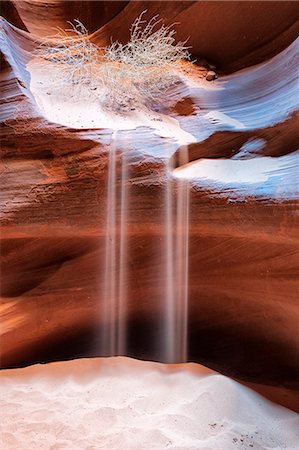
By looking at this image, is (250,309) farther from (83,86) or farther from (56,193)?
(83,86)

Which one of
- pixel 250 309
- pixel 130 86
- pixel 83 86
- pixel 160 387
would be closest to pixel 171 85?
pixel 130 86

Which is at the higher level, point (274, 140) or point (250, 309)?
point (274, 140)

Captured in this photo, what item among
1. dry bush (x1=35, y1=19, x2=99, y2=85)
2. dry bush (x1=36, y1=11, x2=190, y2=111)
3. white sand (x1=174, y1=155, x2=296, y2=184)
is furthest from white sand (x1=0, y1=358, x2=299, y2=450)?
dry bush (x1=35, y1=19, x2=99, y2=85)

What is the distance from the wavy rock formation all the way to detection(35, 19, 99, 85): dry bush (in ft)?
1.81

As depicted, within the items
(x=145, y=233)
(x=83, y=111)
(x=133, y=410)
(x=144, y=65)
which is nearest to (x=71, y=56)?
(x=144, y=65)

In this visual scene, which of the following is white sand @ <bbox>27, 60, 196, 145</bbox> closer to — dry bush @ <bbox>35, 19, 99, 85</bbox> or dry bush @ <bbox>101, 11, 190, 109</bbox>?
dry bush @ <bbox>35, 19, 99, 85</bbox>

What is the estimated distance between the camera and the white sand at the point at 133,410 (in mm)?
2012

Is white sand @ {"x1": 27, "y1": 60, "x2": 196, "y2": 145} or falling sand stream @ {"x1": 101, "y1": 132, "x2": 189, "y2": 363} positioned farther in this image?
white sand @ {"x1": 27, "y1": 60, "x2": 196, "y2": 145}

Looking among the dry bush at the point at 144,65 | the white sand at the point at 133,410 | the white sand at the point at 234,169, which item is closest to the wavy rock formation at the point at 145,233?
the white sand at the point at 234,169

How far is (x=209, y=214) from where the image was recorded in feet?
8.94

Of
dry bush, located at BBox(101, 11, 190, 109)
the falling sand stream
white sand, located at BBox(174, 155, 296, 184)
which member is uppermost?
dry bush, located at BBox(101, 11, 190, 109)

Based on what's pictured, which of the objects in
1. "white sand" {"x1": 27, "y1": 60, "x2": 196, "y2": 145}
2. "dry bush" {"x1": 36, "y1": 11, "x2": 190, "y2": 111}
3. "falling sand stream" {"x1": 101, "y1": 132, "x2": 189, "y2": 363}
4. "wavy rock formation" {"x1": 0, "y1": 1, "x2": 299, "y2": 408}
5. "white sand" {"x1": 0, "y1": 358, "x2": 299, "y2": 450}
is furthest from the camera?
"dry bush" {"x1": 36, "y1": 11, "x2": 190, "y2": 111}

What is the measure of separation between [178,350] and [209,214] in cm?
112

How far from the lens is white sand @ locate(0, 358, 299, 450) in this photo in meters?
2.01
